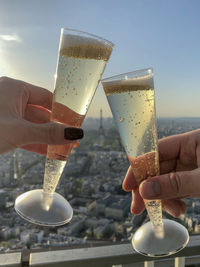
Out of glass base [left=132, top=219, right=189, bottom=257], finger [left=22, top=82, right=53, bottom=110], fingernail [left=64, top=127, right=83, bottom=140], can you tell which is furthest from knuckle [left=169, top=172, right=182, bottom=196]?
finger [left=22, top=82, right=53, bottom=110]

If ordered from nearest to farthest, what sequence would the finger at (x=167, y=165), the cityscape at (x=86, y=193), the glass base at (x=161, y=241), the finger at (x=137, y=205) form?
the glass base at (x=161, y=241)
the finger at (x=137, y=205)
the finger at (x=167, y=165)
the cityscape at (x=86, y=193)

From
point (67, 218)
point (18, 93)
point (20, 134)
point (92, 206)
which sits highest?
point (18, 93)

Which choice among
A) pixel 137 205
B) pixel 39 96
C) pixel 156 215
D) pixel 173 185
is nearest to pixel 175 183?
pixel 173 185

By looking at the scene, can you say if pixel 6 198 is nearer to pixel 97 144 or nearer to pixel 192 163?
pixel 97 144

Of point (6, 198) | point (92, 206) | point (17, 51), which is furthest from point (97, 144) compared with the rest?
point (17, 51)

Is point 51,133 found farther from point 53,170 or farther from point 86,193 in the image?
point 86,193

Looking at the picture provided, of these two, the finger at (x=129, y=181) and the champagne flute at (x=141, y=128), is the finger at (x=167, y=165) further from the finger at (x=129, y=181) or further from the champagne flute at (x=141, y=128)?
the champagne flute at (x=141, y=128)

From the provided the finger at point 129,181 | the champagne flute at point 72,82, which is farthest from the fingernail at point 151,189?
the finger at point 129,181
